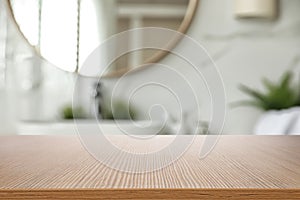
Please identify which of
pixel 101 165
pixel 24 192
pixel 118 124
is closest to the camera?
pixel 24 192

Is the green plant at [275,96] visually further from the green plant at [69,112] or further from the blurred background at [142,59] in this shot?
the green plant at [69,112]

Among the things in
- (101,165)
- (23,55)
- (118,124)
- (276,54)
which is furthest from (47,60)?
(101,165)

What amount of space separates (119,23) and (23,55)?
53cm

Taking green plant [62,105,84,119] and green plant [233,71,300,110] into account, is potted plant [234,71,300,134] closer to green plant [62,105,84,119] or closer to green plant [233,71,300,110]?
green plant [233,71,300,110]

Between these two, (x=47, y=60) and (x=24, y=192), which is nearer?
(x=24, y=192)

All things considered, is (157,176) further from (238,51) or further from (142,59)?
(238,51)

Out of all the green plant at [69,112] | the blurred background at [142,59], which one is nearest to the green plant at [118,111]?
the blurred background at [142,59]

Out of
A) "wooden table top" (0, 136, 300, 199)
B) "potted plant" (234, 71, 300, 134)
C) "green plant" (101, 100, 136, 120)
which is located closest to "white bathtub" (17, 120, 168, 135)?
"green plant" (101, 100, 136, 120)

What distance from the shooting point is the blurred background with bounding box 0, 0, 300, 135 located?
2.66 metres

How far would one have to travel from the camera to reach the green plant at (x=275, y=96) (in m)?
2.61

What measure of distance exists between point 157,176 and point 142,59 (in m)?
2.21

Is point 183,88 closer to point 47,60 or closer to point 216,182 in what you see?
point 47,60

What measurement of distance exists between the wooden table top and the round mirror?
1.99 meters

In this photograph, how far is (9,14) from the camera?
2691 millimetres
